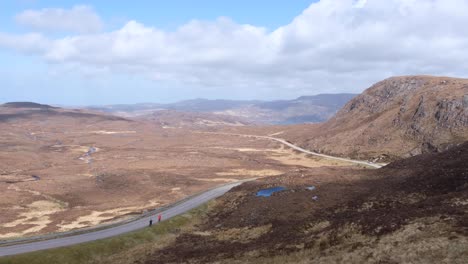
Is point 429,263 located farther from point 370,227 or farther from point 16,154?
point 16,154

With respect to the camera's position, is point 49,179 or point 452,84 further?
point 452,84

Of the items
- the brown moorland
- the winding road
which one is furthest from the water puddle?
the brown moorland

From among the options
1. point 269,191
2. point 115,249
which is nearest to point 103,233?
point 115,249

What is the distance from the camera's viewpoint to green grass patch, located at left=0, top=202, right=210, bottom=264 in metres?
45.8

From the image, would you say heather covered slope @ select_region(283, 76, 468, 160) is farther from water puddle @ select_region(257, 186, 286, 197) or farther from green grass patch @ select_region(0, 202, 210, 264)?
green grass patch @ select_region(0, 202, 210, 264)

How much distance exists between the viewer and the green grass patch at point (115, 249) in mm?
45838

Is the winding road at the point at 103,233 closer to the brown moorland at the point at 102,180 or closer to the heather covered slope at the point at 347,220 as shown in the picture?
the heather covered slope at the point at 347,220

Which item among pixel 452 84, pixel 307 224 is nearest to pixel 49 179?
pixel 307 224

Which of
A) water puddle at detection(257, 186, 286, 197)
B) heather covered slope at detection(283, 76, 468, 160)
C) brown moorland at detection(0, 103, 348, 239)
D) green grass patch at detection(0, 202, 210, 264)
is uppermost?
heather covered slope at detection(283, 76, 468, 160)

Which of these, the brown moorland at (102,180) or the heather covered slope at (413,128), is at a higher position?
the heather covered slope at (413,128)

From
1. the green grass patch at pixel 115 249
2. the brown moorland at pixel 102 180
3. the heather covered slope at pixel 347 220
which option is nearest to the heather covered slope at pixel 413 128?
the brown moorland at pixel 102 180

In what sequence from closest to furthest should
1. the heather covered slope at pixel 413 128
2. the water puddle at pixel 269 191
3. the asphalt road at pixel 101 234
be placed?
the asphalt road at pixel 101 234 < the water puddle at pixel 269 191 < the heather covered slope at pixel 413 128

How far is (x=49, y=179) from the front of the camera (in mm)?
126250

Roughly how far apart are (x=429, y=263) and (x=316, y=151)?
15745cm
